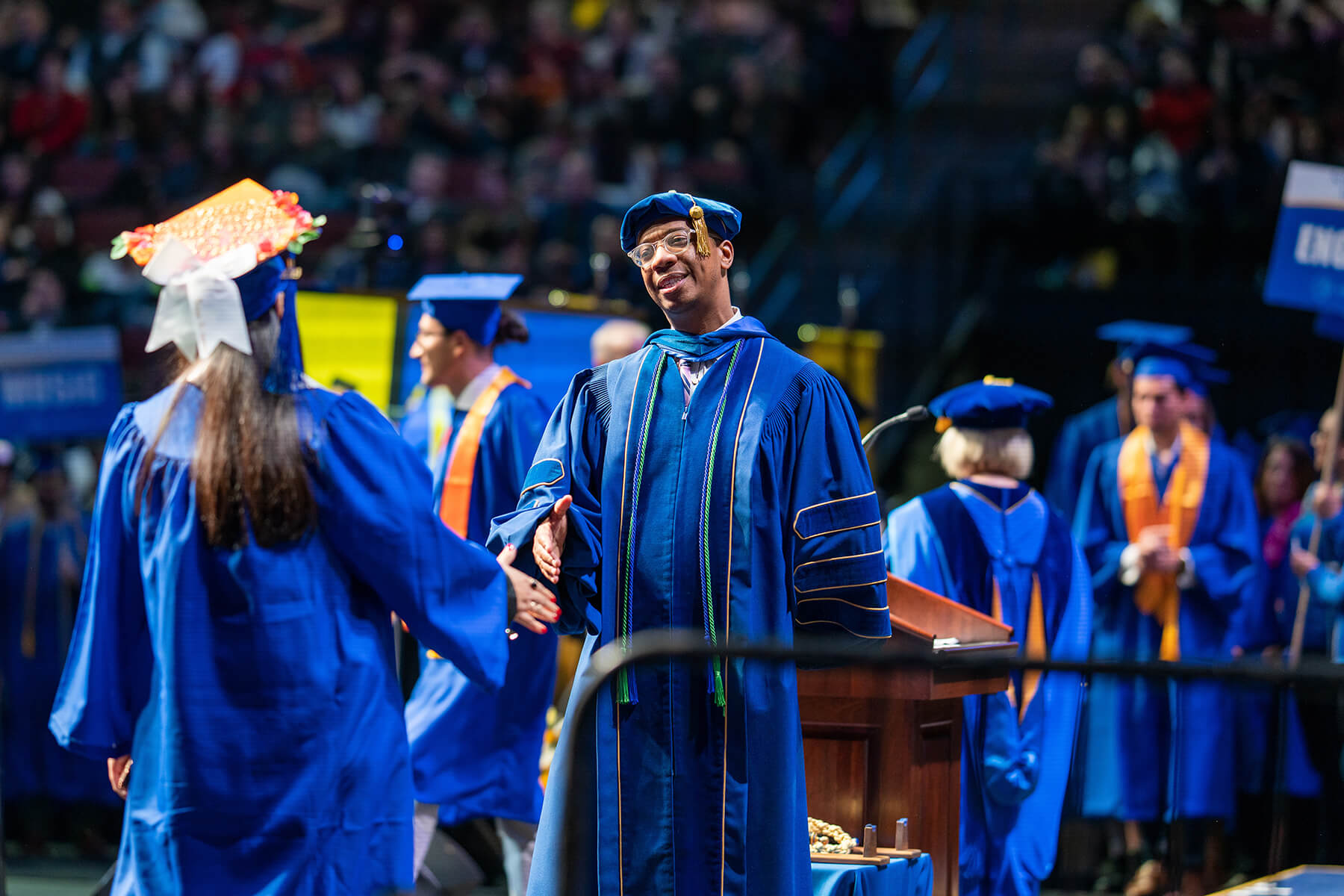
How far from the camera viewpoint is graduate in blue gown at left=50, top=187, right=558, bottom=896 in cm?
353

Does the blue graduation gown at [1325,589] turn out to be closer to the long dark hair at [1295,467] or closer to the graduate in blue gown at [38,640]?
the long dark hair at [1295,467]

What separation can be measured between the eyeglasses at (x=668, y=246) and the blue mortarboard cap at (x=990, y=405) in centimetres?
183

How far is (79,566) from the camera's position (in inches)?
348

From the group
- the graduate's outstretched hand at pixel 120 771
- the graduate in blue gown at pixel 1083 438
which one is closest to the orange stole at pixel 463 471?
the graduate's outstretched hand at pixel 120 771

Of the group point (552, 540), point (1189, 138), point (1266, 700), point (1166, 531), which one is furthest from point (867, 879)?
point (1189, 138)

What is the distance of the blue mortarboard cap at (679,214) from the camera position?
11.9 ft

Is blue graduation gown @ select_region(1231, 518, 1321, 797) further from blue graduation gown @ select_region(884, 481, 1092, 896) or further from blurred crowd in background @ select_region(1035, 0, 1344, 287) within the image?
blurred crowd in background @ select_region(1035, 0, 1344, 287)

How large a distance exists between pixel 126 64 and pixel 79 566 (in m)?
6.74

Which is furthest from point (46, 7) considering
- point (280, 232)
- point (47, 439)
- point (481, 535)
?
point (280, 232)

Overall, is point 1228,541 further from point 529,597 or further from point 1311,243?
point 529,597

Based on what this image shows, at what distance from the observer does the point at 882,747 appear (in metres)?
4.23

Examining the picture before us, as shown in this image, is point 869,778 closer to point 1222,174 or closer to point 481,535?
point 481,535

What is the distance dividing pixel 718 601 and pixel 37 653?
6.43 metres

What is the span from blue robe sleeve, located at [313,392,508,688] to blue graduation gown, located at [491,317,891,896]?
10.8 inches
